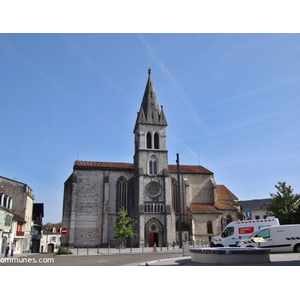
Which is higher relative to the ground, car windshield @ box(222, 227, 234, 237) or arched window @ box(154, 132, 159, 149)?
arched window @ box(154, 132, 159, 149)

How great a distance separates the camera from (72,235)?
43.6m

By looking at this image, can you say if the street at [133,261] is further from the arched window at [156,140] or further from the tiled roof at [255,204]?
the tiled roof at [255,204]

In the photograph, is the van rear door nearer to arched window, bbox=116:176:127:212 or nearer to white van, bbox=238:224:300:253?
white van, bbox=238:224:300:253

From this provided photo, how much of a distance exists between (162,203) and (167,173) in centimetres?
464

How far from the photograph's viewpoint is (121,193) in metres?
48.1

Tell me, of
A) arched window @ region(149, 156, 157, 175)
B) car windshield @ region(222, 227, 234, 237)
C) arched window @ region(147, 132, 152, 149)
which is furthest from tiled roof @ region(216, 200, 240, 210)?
car windshield @ region(222, 227, 234, 237)

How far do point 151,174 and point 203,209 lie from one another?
1022 centimetres

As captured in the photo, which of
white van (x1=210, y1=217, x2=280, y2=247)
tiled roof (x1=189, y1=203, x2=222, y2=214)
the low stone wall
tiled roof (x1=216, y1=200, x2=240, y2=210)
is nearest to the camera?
the low stone wall

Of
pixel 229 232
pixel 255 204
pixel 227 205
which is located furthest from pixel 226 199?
pixel 229 232

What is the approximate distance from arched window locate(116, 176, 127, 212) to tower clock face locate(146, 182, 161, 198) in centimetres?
487

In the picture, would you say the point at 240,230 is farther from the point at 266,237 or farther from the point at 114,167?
the point at 114,167

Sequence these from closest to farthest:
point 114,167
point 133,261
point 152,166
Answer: point 133,261 < point 152,166 < point 114,167

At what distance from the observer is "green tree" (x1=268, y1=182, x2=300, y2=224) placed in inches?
1239

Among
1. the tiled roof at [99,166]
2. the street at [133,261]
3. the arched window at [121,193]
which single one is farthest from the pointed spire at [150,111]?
the street at [133,261]
